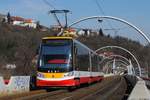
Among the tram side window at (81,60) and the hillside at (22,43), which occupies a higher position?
the hillside at (22,43)

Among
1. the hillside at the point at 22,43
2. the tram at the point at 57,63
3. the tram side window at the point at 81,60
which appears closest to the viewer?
the tram at the point at 57,63

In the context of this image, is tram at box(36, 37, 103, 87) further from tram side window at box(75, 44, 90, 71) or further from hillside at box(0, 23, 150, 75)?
hillside at box(0, 23, 150, 75)

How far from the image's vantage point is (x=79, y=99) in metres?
27.3

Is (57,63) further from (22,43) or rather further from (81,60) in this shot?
(22,43)

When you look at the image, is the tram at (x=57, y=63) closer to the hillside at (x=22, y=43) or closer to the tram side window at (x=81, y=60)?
the tram side window at (x=81, y=60)

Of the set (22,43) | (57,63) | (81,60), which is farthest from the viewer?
(22,43)

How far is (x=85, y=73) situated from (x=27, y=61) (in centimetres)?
3686

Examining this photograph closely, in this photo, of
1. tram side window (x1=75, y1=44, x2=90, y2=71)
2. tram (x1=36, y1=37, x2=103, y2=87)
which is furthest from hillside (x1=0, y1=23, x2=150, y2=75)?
tram (x1=36, y1=37, x2=103, y2=87)

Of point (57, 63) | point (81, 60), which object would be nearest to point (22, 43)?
point (81, 60)

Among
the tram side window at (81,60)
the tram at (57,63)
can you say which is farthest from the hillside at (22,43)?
the tram at (57,63)

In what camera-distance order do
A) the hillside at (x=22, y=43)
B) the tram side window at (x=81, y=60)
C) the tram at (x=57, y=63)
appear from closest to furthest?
the tram at (x=57, y=63) → the tram side window at (x=81, y=60) → the hillside at (x=22, y=43)

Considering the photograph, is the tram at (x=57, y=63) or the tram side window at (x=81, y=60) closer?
the tram at (x=57, y=63)

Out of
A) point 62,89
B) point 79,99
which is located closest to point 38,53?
point 62,89

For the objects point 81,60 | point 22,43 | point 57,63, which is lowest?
point 57,63
